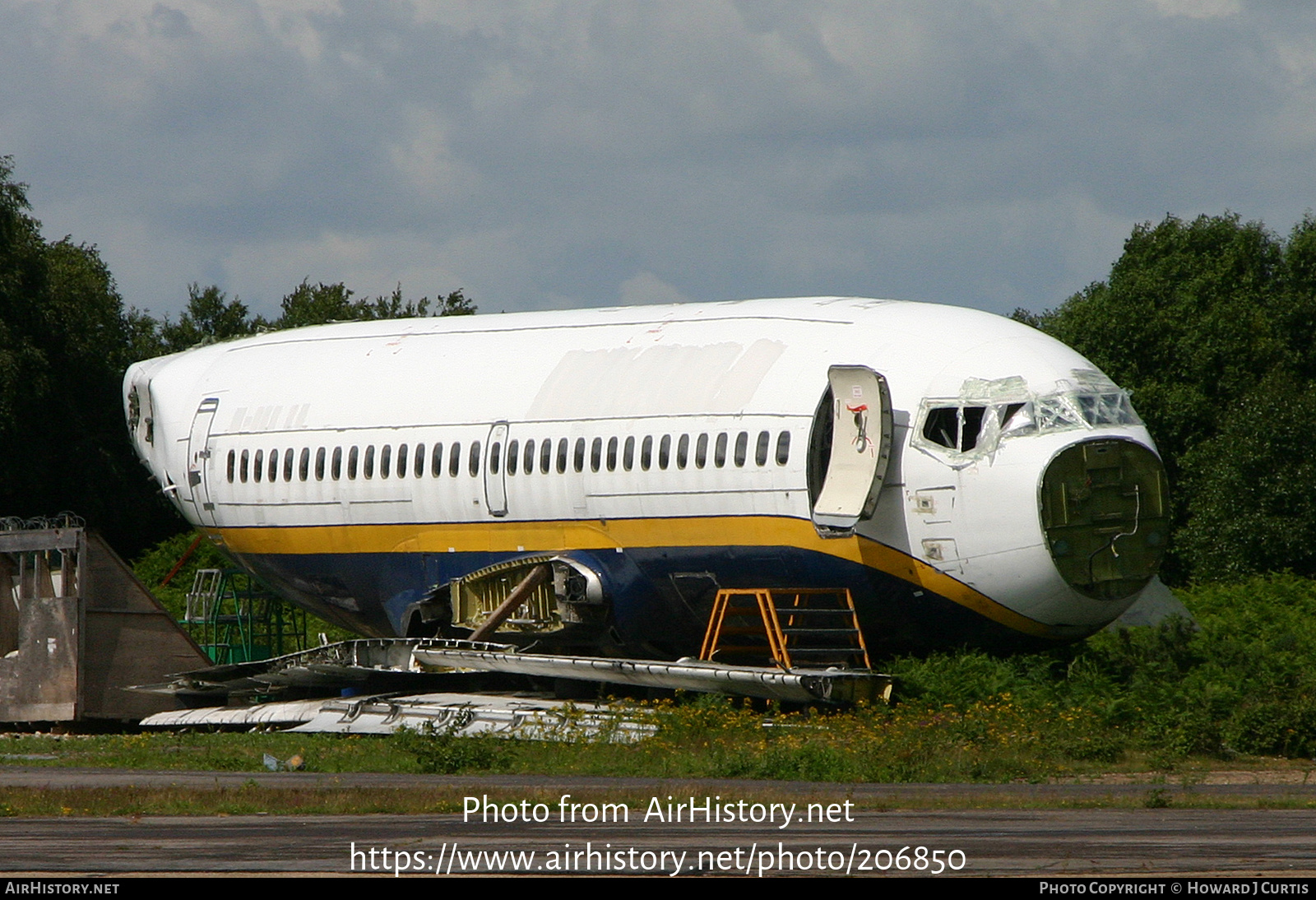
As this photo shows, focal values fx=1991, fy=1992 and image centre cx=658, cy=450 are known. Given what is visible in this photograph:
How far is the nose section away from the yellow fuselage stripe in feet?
4.16

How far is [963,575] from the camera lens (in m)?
28.5

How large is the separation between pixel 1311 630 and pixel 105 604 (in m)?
22.2

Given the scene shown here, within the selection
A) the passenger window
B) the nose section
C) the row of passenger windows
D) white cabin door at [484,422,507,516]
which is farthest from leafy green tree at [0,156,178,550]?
the nose section

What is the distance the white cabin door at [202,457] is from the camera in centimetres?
3897

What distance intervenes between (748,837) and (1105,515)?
529 inches

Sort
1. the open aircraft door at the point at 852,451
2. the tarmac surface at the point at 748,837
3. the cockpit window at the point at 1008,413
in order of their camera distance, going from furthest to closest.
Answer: the open aircraft door at the point at 852,451, the cockpit window at the point at 1008,413, the tarmac surface at the point at 748,837

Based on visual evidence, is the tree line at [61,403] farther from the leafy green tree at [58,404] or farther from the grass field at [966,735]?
the grass field at [966,735]

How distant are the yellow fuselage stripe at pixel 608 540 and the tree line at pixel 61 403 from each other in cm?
2259

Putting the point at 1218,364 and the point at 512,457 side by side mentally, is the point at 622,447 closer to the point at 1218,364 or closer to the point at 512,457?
the point at 512,457

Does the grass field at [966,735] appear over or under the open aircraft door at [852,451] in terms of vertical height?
under

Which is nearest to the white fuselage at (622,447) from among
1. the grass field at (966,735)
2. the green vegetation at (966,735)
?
the grass field at (966,735)

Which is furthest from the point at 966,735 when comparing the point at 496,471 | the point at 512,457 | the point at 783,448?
the point at 496,471
